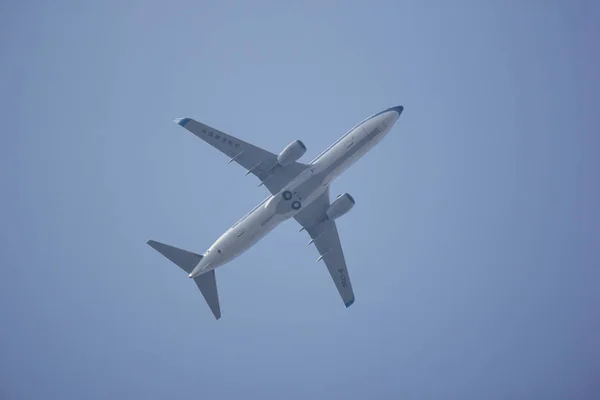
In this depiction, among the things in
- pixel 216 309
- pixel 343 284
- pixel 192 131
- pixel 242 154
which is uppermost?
pixel 192 131

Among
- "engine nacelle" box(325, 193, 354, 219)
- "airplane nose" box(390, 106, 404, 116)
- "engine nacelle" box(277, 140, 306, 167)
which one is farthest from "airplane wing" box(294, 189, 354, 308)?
"airplane nose" box(390, 106, 404, 116)

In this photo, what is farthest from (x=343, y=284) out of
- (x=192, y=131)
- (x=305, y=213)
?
(x=192, y=131)

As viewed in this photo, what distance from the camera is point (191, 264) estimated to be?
4681 centimetres

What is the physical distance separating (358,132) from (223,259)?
1688cm

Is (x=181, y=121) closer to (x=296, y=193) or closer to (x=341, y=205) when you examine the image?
(x=296, y=193)

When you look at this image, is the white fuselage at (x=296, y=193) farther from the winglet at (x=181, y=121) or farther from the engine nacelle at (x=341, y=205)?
the winglet at (x=181, y=121)

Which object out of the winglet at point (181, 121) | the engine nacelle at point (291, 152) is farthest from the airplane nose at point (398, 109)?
the winglet at point (181, 121)

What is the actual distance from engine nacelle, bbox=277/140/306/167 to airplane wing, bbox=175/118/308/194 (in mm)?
1472

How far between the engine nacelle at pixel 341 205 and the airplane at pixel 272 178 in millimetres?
96

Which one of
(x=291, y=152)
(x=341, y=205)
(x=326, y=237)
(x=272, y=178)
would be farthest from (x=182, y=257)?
(x=341, y=205)

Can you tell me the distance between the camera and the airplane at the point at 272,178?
45.3m

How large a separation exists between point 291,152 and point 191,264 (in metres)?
14.0

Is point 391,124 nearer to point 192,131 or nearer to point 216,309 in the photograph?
point 192,131

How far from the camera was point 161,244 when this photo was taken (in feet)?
155
